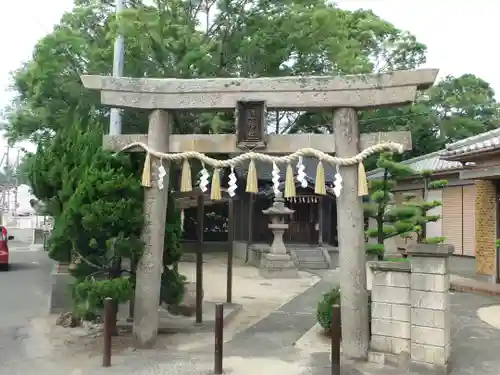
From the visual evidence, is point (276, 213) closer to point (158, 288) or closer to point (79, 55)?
point (79, 55)

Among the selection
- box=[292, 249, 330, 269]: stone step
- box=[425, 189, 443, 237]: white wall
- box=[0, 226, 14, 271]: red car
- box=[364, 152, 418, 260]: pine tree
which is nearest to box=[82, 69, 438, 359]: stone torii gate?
box=[364, 152, 418, 260]: pine tree

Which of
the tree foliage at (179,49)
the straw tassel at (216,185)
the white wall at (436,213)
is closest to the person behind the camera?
the straw tassel at (216,185)

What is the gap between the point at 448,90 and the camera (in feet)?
99.3

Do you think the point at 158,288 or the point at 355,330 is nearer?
the point at 355,330

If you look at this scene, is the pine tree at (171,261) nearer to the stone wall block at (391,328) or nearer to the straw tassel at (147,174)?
the straw tassel at (147,174)

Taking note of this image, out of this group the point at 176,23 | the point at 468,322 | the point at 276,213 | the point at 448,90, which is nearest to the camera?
the point at 468,322

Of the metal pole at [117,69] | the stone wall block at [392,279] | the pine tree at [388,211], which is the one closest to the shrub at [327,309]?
the pine tree at [388,211]

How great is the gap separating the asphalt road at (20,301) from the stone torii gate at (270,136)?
7.49 feet

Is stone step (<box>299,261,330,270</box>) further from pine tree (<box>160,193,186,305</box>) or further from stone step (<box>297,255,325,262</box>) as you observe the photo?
pine tree (<box>160,193,186,305</box>)

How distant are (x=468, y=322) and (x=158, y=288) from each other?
6120 millimetres

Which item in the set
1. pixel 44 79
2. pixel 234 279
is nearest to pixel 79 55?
pixel 44 79

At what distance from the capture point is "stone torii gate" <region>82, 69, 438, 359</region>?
7.24 m

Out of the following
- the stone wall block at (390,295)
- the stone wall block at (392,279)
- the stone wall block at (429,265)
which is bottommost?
the stone wall block at (390,295)

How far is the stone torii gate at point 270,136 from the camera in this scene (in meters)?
7.24
